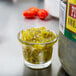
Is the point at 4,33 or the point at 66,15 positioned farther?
the point at 4,33

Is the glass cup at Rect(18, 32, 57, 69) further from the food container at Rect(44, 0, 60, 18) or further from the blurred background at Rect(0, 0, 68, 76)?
the food container at Rect(44, 0, 60, 18)

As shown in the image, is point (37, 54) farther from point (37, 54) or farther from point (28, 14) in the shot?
point (28, 14)

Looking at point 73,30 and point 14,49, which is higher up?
point 73,30

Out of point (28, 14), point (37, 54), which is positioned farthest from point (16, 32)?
point (37, 54)

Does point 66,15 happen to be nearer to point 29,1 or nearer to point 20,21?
point 20,21

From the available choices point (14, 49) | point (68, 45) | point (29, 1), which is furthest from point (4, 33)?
point (29, 1)

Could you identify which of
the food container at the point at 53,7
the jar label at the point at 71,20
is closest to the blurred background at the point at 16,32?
the food container at the point at 53,7

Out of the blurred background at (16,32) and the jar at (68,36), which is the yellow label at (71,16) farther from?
the blurred background at (16,32)
